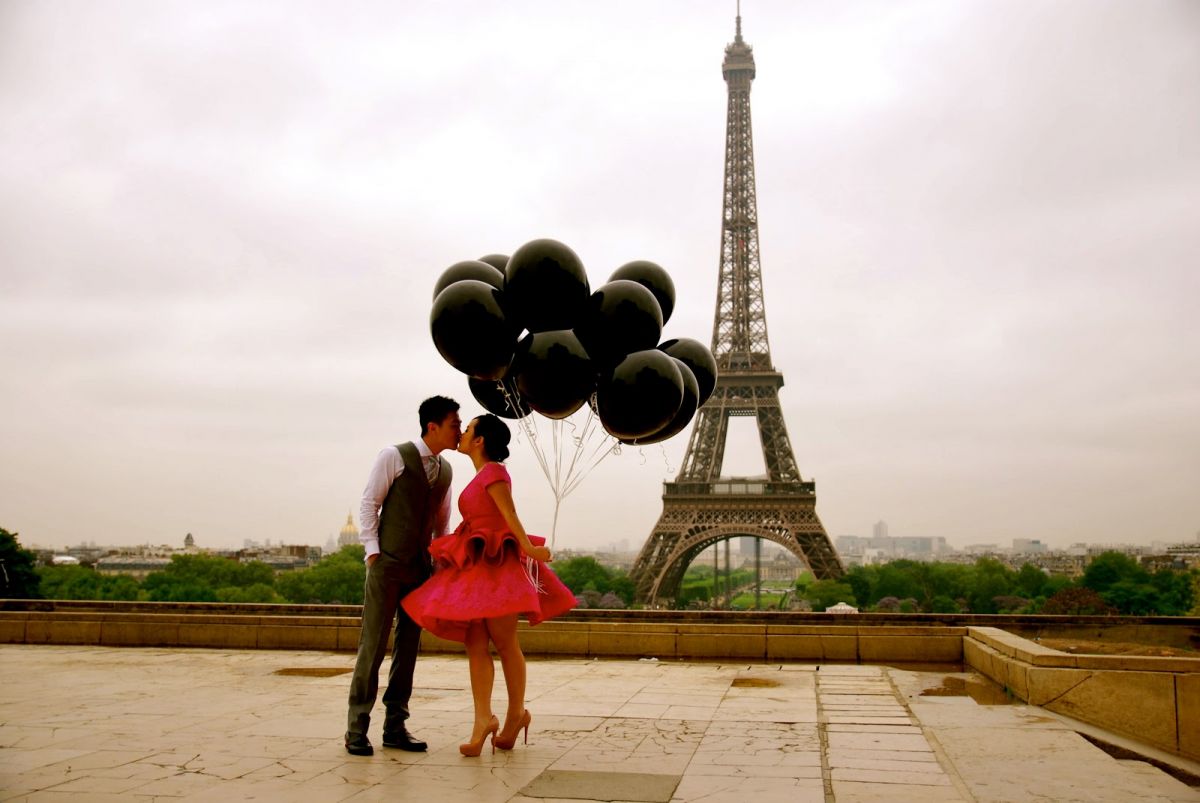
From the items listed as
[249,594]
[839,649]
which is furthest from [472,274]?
[249,594]

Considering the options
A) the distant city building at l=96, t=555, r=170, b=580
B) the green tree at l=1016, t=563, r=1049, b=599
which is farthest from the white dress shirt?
the distant city building at l=96, t=555, r=170, b=580

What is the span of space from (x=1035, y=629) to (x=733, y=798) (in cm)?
960

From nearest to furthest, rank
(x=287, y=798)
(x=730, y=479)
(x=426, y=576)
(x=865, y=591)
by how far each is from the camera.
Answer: (x=287, y=798), (x=426, y=576), (x=730, y=479), (x=865, y=591)

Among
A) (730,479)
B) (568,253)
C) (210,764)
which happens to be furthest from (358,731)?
(730,479)

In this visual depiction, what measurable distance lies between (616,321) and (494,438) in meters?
1.45

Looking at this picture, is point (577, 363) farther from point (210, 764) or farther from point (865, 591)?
point (865, 591)

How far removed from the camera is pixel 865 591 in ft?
214

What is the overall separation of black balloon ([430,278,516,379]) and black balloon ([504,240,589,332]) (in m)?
0.14

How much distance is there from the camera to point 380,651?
5387 millimetres

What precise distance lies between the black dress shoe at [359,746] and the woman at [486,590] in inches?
19.8

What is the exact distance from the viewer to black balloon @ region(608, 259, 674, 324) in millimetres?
7059

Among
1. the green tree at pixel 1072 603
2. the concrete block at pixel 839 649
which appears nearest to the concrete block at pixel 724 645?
the concrete block at pixel 839 649

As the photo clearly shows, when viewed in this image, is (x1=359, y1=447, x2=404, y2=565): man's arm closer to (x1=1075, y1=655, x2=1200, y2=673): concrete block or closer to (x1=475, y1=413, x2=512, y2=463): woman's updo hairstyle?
(x1=475, y1=413, x2=512, y2=463): woman's updo hairstyle

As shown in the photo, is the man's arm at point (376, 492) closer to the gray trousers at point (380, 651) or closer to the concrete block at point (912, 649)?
the gray trousers at point (380, 651)
